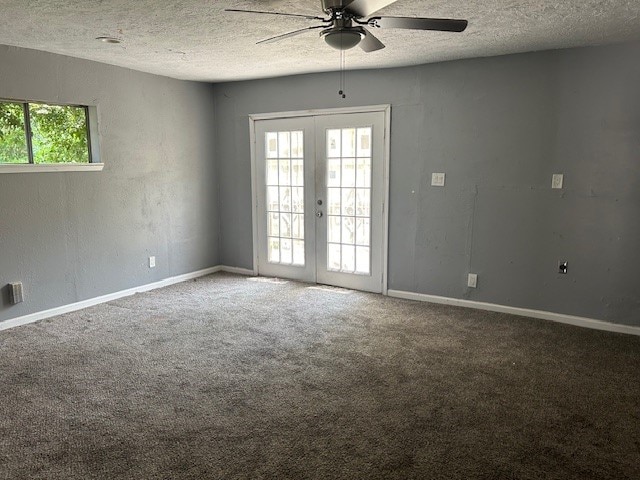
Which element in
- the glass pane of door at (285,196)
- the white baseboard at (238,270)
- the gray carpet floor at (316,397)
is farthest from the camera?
the white baseboard at (238,270)

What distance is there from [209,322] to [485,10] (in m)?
3.23

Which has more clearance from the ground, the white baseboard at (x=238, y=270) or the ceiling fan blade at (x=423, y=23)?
the ceiling fan blade at (x=423, y=23)

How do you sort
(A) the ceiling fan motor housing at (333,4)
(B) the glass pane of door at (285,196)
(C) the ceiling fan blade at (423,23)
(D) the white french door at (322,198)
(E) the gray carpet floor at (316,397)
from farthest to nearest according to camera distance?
(B) the glass pane of door at (285,196) < (D) the white french door at (322,198) < (C) the ceiling fan blade at (423,23) < (A) the ceiling fan motor housing at (333,4) < (E) the gray carpet floor at (316,397)

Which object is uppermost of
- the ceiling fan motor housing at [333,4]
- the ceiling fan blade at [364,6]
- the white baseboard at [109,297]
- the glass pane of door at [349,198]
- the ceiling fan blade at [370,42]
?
the ceiling fan motor housing at [333,4]

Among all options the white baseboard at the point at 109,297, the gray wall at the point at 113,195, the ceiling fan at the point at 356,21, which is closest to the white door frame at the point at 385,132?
the gray wall at the point at 113,195

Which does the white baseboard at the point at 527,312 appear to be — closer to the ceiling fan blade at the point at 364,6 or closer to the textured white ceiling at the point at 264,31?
the textured white ceiling at the point at 264,31

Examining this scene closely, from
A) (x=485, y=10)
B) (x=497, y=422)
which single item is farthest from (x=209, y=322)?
(x=485, y=10)

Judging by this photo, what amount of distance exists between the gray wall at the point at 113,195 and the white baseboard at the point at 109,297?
0.06m

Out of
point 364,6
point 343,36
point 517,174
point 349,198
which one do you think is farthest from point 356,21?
point 349,198

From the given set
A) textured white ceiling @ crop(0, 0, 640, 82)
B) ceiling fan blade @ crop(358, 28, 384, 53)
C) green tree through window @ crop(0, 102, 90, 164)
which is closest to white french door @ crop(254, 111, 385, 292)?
textured white ceiling @ crop(0, 0, 640, 82)

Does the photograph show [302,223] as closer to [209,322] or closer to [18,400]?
[209,322]

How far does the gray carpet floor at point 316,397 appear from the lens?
225cm

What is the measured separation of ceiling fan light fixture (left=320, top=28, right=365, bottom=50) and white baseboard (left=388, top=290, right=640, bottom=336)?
2.86 metres

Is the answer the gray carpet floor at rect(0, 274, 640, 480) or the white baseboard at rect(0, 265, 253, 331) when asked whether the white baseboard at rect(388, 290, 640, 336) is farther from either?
the white baseboard at rect(0, 265, 253, 331)
